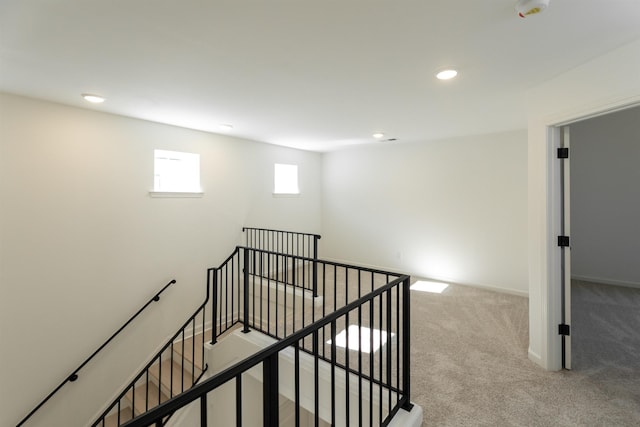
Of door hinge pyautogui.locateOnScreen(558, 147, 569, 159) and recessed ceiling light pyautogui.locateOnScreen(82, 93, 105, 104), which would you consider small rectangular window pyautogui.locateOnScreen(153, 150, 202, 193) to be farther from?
door hinge pyautogui.locateOnScreen(558, 147, 569, 159)

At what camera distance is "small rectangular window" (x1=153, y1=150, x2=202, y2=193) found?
4.05 m

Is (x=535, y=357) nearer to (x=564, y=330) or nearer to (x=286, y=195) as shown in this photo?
(x=564, y=330)

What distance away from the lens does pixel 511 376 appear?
7.89ft

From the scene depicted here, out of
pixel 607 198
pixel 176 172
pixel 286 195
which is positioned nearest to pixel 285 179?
pixel 286 195

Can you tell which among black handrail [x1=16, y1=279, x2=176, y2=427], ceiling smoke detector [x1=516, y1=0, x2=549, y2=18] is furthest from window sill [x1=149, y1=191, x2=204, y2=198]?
ceiling smoke detector [x1=516, y1=0, x2=549, y2=18]

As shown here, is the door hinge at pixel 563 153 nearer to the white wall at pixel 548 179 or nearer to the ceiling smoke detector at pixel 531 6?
the white wall at pixel 548 179

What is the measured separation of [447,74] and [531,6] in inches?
36.6

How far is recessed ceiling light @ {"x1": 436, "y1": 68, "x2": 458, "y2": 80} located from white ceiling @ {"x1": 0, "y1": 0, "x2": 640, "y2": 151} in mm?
84

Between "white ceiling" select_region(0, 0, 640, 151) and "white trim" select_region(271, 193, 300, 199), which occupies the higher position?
"white ceiling" select_region(0, 0, 640, 151)

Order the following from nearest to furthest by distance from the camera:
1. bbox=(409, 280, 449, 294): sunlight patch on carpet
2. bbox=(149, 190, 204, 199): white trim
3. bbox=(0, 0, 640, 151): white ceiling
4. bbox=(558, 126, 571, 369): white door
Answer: bbox=(0, 0, 640, 151): white ceiling → bbox=(558, 126, 571, 369): white door → bbox=(149, 190, 204, 199): white trim → bbox=(409, 280, 449, 294): sunlight patch on carpet

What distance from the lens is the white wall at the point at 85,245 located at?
2896 millimetres

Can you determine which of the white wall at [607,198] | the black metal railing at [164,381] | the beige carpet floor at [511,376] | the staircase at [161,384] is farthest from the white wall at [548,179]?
the staircase at [161,384]

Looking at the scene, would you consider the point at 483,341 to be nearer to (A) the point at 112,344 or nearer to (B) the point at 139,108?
(A) the point at 112,344

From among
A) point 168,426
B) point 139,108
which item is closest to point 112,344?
point 168,426
